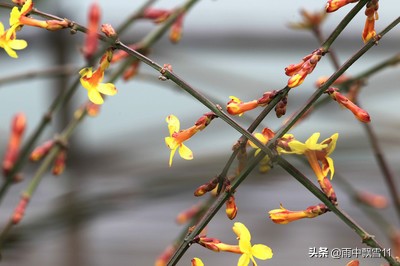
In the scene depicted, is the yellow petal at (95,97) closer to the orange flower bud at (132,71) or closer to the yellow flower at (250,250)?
the yellow flower at (250,250)

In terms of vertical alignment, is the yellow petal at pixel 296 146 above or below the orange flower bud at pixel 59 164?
below

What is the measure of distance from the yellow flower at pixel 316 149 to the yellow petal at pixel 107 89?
118 millimetres

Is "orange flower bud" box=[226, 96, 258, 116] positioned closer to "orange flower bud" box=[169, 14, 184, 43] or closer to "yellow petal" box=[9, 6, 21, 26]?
"yellow petal" box=[9, 6, 21, 26]

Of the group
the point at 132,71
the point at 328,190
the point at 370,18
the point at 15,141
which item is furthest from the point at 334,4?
the point at 15,141

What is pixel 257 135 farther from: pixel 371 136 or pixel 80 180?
pixel 80 180

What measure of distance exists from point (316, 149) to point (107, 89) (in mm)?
145

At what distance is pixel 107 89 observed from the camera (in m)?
0.50

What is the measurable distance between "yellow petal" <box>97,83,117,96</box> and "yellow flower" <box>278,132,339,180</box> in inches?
4.6

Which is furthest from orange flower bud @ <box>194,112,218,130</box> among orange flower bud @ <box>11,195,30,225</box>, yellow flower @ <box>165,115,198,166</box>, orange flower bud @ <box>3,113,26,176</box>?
orange flower bud @ <box>3,113,26,176</box>

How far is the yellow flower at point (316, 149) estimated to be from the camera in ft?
1.65

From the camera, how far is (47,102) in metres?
1.99

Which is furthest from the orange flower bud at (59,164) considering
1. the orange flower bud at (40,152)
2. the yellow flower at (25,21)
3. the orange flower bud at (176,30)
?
the yellow flower at (25,21)

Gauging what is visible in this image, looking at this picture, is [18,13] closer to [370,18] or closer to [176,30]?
[370,18]

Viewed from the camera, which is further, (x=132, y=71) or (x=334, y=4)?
(x=132, y=71)
